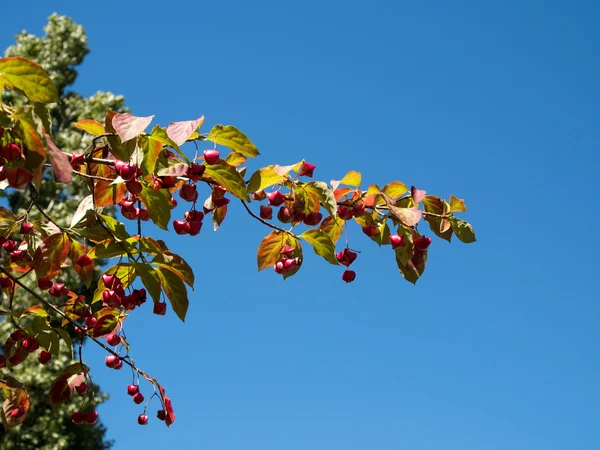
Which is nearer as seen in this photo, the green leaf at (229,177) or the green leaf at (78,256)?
the green leaf at (229,177)

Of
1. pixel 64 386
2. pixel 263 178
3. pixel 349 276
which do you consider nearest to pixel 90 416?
pixel 64 386

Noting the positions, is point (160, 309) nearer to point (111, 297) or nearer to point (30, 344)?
point (111, 297)

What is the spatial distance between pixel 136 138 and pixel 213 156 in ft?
0.70

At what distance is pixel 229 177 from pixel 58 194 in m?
13.4

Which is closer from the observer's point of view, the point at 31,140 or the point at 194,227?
the point at 31,140

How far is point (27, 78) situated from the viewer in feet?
5.14

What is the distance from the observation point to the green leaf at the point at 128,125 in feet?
5.36

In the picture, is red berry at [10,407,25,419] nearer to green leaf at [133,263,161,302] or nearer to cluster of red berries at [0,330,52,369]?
cluster of red berries at [0,330,52,369]

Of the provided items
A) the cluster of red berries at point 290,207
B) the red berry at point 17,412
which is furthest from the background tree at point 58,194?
the cluster of red berries at point 290,207

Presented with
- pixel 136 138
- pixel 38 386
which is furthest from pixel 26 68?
→ pixel 38 386

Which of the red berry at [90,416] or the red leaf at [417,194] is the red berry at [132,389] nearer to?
the red berry at [90,416]

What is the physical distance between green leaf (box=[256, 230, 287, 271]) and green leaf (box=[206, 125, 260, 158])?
1.34 feet

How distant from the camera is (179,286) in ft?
6.75

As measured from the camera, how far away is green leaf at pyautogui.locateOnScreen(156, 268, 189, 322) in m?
2.06
